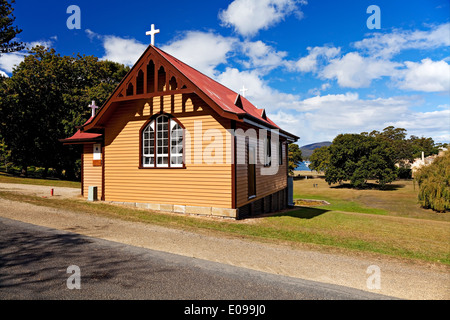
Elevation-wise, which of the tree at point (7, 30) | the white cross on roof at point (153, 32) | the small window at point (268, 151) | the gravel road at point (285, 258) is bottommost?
the gravel road at point (285, 258)

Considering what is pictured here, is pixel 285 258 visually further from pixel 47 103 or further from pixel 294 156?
pixel 294 156

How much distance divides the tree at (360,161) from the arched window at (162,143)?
49122mm

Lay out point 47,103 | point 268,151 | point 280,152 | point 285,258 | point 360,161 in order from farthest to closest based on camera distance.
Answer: point 360,161 < point 47,103 < point 280,152 < point 268,151 < point 285,258

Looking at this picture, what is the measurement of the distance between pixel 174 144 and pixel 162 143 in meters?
0.68

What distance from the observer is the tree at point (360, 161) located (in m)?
51.2

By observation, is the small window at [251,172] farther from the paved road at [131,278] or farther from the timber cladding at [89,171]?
the timber cladding at [89,171]

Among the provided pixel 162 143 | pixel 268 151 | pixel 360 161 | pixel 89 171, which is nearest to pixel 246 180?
pixel 162 143

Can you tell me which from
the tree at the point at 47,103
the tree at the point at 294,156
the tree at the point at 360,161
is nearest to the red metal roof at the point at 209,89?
the tree at the point at 47,103

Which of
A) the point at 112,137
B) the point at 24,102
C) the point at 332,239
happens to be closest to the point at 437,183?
the point at 332,239

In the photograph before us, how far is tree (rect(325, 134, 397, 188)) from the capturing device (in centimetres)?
5125

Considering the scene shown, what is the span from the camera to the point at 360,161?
2093 inches

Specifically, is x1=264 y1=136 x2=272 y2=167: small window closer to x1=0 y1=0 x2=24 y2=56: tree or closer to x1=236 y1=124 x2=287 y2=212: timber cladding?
x1=236 y1=124 x2=287 y2=212: timber cladding

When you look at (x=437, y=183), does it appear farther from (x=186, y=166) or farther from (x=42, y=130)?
(x=42, y=130)

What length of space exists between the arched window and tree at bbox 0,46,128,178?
23.2m
